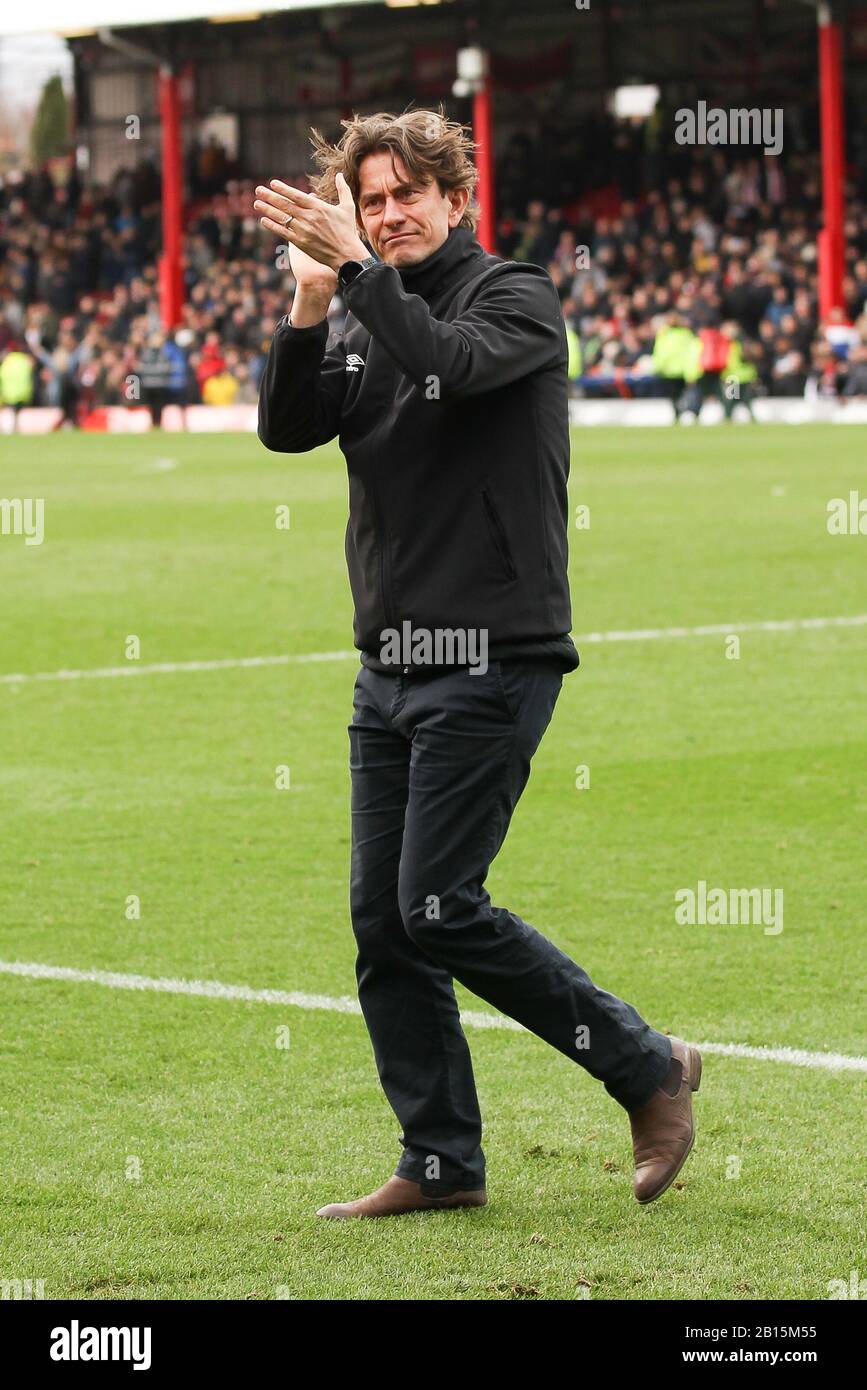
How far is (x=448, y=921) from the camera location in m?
4.73

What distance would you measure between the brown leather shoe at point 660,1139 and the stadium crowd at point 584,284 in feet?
93.2

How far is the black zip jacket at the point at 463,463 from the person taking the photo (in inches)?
187

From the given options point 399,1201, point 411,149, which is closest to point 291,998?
point 399,1201

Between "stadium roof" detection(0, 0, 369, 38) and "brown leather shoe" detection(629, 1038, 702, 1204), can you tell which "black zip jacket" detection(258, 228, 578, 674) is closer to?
"brown leather shoe" detection(629, 1038, 702, 1204)

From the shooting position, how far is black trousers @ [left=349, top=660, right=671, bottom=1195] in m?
4.75

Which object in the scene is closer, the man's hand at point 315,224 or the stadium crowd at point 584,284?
the man's hand at point 315,224

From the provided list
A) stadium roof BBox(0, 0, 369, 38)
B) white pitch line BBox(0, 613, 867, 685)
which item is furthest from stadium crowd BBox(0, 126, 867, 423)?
white pitch line BBox(0, 613, 867, 685)

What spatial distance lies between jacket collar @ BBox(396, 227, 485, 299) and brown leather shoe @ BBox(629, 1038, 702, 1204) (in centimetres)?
176

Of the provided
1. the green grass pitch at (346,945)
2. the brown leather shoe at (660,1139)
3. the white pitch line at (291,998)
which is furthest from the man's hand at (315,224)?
the white pitch line at (291,998)

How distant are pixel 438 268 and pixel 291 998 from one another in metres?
2.57

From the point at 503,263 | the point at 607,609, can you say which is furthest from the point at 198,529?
the point at 503,263

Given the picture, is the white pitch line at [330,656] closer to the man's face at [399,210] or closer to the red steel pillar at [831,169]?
the man's face at [399,210]
